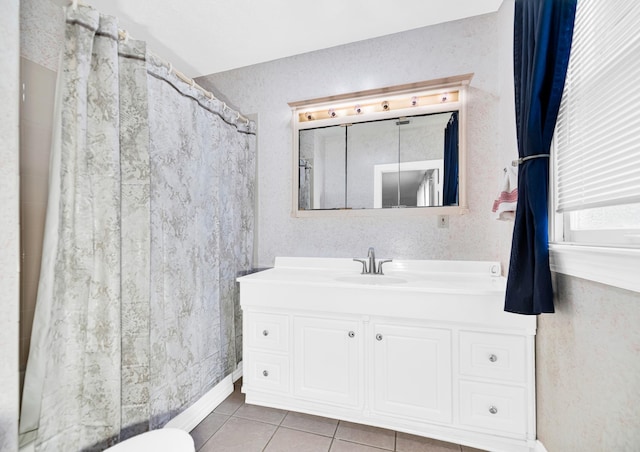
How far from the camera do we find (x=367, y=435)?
1.53 metres

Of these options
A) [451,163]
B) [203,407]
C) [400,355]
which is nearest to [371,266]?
[400,355]

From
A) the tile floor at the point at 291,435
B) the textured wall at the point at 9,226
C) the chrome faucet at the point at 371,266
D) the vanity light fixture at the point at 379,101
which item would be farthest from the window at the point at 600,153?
the textured wall at the point at 9,226

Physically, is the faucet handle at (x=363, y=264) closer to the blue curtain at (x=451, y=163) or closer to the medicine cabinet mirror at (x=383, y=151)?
the medicine cabinet mirror at (x=383, y=151)

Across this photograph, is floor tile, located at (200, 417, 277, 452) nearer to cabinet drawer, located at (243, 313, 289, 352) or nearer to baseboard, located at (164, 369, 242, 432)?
baseboard, located at (164, 369, 242, 432)

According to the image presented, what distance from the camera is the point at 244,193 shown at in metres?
2.13

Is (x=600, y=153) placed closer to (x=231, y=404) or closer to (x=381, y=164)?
(x=381, y=164)

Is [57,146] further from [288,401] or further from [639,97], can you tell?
[639,97]

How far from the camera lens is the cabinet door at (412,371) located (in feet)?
4.66

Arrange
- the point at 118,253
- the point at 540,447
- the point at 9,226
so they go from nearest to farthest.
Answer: the point at 9,226, the point at 118,253, the point at 540,447

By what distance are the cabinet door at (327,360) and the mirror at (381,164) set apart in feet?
2.75

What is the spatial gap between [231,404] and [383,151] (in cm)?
197

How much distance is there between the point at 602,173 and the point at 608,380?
65cm

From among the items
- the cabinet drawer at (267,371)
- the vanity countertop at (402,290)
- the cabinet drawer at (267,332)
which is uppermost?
the vanity countertop at (402,290)

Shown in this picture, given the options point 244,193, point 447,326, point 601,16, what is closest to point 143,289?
point 244,193
